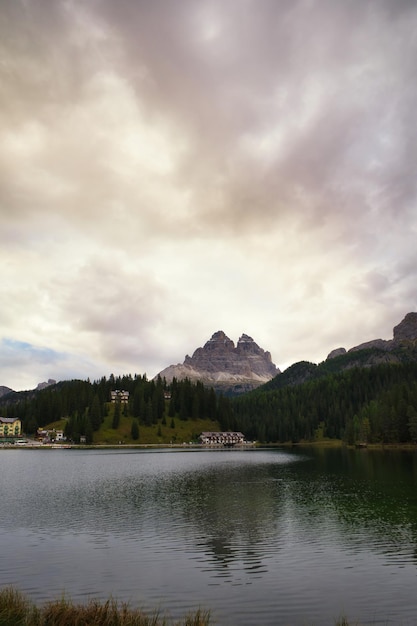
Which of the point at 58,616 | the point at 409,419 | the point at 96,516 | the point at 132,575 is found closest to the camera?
the point at 58,616

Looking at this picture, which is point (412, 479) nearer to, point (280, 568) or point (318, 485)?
point (318, 485)

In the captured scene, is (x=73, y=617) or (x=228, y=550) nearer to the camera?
(x=73, y=617)

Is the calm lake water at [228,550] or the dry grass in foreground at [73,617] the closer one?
the dry grass in foreground at [73,617]

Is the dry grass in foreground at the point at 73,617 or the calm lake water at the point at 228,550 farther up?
the dry grass in foreground at the point at 73,617

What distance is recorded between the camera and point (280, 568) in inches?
1276

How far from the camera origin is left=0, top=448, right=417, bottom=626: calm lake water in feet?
85.9

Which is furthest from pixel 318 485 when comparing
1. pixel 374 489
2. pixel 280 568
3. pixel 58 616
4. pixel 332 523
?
pixel 58 616

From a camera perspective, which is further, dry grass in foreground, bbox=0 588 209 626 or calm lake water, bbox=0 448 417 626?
calm lake water, bbox=0 448 417 626

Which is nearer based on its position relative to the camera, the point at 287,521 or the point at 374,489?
the point at 287,521

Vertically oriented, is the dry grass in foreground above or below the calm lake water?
above

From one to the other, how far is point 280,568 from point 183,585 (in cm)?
757

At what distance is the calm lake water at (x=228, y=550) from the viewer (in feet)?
85.9

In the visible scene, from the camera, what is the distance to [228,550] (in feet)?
123

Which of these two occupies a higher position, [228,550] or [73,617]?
[73,617]
